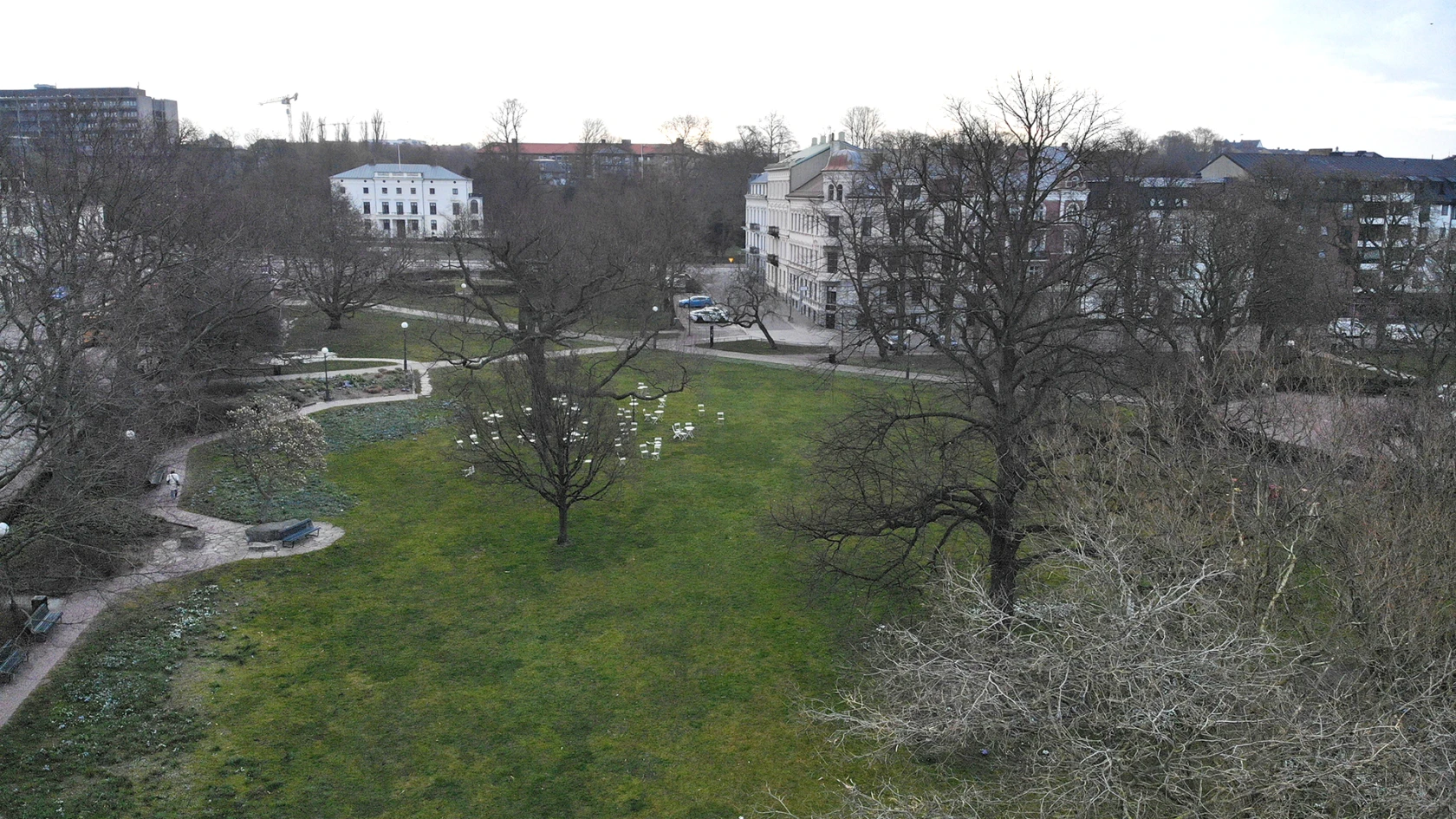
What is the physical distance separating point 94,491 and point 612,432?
10.7 m

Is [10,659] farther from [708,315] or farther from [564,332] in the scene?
[708,315]

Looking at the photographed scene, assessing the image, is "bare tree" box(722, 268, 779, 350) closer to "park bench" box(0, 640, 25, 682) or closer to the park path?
the park path

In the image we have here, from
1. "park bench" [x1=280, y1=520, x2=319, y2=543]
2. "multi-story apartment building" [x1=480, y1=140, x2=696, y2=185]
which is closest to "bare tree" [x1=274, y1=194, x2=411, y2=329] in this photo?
"park bench" [x1=280, y1=520, x2=319, y2=543]

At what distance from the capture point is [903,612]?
1945 cm

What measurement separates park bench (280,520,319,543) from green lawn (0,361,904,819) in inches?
35.5

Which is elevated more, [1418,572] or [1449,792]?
[1418,572]

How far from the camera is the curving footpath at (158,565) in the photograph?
1622 centimetres

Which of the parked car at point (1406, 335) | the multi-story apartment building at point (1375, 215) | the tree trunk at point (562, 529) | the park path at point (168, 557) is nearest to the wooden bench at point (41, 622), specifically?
the park path at point (168, 557)

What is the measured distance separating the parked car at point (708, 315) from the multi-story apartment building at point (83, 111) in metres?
27.2

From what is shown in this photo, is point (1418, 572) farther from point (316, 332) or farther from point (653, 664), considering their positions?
point (316, 332)

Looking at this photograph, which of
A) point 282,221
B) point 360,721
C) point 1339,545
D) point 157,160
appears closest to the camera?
point 1339,545

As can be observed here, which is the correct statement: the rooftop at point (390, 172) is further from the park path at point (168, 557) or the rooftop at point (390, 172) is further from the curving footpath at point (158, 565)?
the curving footpath at point (158, 565)

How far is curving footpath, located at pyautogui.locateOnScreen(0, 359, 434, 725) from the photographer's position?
639 inches

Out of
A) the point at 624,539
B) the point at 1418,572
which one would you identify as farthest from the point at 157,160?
the point at 1418,572
